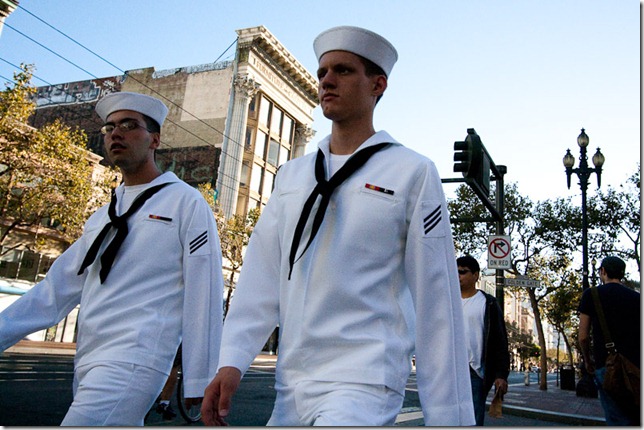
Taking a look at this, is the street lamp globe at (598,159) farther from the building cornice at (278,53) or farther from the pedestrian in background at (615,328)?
the building cornice at (278,53)

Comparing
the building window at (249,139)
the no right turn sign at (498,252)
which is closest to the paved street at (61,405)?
the no right turn sign at (498,252)

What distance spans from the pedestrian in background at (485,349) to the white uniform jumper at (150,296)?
355cm

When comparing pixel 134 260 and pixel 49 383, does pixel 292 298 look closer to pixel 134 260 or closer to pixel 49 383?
pixel 134 260

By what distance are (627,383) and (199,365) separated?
411 centimetres

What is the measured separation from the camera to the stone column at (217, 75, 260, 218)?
4797 cm

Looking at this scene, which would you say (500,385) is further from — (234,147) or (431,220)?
(234,147)

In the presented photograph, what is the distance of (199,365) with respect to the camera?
2.88 metres

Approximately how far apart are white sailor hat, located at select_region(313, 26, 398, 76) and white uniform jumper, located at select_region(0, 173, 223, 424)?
4.01 feet

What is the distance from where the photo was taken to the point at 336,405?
1808 mm

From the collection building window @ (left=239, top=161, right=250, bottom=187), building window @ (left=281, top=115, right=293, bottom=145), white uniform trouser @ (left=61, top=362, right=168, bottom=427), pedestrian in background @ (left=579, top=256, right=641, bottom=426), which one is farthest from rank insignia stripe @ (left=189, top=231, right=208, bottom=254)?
building window @ (left=281, top=115, right=293, bottom=145)

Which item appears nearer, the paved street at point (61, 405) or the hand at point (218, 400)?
the hand at point (218, 400)

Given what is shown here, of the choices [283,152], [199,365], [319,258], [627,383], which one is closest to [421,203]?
[319,258]

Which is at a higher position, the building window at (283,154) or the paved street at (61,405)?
the building window at (283,154)

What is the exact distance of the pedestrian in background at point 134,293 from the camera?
8.88 feet
